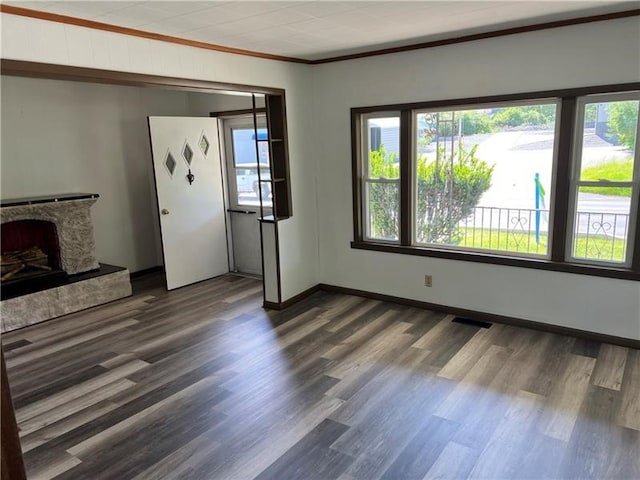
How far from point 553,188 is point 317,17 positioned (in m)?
2.23

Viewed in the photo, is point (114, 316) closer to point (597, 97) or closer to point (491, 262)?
point (491, 262)

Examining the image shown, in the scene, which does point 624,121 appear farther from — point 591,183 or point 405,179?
point 405,179

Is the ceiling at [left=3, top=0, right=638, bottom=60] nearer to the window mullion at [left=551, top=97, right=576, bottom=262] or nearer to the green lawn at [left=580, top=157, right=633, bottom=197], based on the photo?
the window mullion at [left=551, top=97, right=576, bottom=262]

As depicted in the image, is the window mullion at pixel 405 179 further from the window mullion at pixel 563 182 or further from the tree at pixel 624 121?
the tree at pixel 624 121

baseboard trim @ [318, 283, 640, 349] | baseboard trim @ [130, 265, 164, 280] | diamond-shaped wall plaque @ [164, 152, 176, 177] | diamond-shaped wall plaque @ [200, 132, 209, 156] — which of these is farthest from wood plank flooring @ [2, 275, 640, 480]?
diamond-shaped wall plaque @ [200, 132, 209, 156]

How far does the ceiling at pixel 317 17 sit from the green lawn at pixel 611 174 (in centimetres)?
105

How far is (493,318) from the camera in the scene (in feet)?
13.1

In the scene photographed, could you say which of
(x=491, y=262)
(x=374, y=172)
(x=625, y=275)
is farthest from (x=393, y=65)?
(x=625, y=275)

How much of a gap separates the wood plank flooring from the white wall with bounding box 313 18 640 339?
0.26 m

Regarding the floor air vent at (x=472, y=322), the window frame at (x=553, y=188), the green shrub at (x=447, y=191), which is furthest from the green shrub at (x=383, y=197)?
the floor air vent at (x=472, y=322)

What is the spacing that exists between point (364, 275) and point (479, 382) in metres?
1.88

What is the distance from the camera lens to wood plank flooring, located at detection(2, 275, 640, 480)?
2363mm

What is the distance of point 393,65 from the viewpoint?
4.13 m

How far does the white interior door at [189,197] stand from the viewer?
16.8 feet
